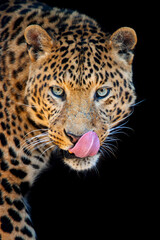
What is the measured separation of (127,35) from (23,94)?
1.25m

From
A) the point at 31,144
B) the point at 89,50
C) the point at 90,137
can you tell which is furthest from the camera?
the point at 31,144

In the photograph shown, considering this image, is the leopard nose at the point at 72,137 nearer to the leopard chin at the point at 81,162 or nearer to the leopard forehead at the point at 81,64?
the leopard chin at the point at 81,162

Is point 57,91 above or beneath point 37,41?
beneath

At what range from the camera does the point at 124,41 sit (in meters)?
5.11

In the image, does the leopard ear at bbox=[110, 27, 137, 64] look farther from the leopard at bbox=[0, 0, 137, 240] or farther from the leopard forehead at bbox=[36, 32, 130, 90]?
the leopard forehead at bbox=[36, 32, 130, 90]

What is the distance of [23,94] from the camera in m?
5.20

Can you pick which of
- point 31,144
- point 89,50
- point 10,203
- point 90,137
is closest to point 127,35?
point 89,50

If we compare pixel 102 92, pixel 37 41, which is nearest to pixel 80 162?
pixel 102 92

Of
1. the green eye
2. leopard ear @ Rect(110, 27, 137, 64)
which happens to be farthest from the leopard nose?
leopard ear @ Rect(110, 27, 137, 64)

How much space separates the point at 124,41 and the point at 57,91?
89cm

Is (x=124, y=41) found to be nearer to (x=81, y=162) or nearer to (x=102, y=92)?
(x=102, y=92)

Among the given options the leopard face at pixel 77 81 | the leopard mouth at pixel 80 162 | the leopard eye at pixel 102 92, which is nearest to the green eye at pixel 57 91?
the leopard face at pixel 77 81

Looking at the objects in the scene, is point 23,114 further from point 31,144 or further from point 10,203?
point 10,203

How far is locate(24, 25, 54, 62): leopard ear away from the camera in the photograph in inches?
193
